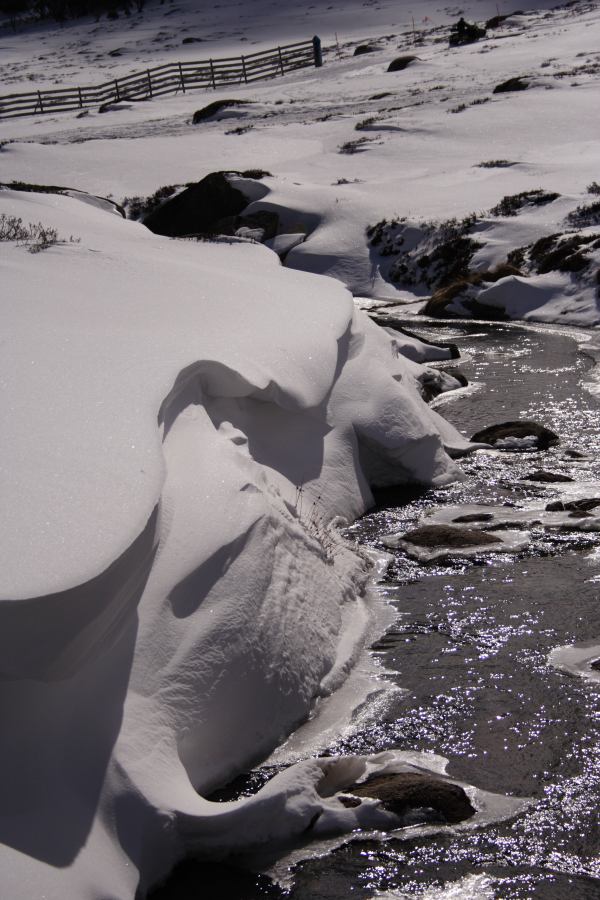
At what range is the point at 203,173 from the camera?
31281 mm

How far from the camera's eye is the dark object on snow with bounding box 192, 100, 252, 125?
4016 centimetres

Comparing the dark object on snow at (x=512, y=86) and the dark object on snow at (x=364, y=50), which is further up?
the dark object on snow at (x=364, y=50)

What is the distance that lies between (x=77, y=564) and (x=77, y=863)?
4.24 ft

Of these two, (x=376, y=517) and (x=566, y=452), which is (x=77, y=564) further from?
(x=566, y=452)

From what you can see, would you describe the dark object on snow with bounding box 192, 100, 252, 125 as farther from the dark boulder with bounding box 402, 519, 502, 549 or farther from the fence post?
the dark boulder with bounding box 402, 519, 502, 549

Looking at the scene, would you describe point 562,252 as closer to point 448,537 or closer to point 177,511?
point 448,537

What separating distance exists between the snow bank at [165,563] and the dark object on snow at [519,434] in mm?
1008

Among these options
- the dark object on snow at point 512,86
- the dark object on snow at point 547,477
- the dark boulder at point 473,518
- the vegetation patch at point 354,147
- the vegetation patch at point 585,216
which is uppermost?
the dark object on snow at point 512,86

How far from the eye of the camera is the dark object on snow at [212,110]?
40.2 meters

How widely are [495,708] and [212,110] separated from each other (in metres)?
37.2

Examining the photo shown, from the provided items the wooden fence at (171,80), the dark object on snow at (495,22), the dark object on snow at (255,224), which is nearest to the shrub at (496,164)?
the dark object on snow at (255,224)

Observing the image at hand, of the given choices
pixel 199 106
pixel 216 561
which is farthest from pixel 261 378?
pixel 199 106

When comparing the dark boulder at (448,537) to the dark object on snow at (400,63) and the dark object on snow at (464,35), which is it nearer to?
the dark object on snow at (400,63)

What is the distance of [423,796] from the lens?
538 cm
